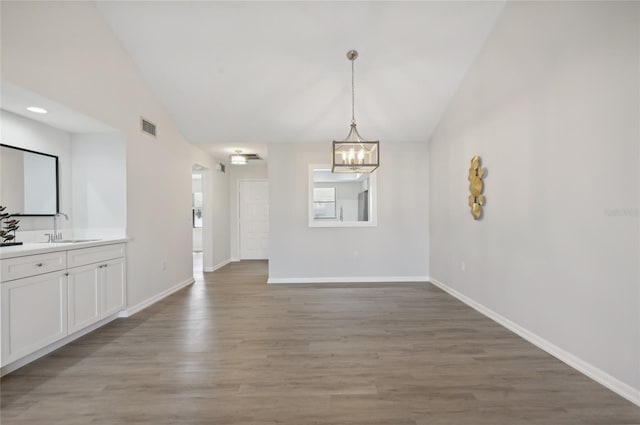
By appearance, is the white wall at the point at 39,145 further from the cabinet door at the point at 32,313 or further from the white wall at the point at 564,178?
the white wall at the point at 564,178

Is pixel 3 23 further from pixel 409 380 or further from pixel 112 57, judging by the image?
pixel 409 380

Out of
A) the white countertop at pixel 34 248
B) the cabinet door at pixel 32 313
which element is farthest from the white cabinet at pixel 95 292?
the white countertop at pixel 34 248

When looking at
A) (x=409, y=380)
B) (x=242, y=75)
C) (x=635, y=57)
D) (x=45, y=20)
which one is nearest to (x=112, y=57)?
(x=45, y=20)

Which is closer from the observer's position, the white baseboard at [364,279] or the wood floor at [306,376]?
the wood floor at [306,376]

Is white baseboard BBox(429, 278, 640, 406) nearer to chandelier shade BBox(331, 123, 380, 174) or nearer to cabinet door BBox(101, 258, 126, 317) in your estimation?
chandelier shade BBox(331, 123, 380, 174)

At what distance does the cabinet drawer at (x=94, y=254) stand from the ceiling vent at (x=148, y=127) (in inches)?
64.1

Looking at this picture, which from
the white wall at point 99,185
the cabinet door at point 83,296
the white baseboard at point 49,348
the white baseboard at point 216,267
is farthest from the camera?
the white baseboard at point 216,267

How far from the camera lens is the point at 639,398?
6.26 ft

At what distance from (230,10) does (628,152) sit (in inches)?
149

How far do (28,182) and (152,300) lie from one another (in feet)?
6.66

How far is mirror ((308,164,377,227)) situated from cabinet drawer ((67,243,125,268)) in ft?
9.76

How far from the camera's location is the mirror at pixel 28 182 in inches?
114

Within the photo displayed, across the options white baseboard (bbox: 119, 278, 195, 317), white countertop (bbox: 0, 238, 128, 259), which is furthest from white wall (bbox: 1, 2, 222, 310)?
white countertop (bbox: 0, 238, 128, 259)

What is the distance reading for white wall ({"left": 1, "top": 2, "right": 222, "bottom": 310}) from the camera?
2477 mm
